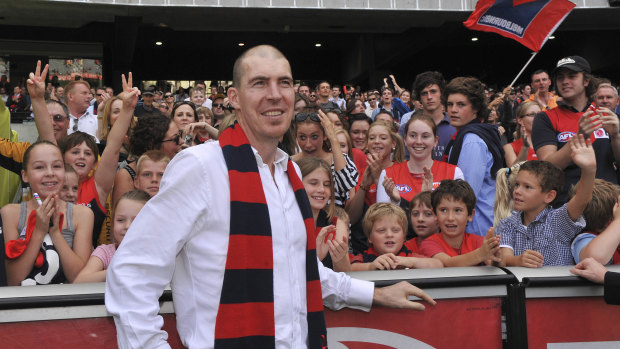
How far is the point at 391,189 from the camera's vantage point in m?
4.82

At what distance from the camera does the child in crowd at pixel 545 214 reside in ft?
11.8

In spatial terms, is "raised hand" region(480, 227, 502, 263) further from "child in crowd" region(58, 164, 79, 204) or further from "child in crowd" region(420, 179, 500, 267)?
"child in crowd" region(58, 164, 79, 204)

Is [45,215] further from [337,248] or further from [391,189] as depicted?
[391,189]

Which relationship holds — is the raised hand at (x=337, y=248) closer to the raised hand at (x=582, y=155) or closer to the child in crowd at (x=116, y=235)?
the child in crowd at (x=116, y=235)

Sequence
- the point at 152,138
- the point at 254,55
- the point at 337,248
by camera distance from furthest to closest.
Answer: the point at 152,138 → the point at 337,248 → the point at 254,55

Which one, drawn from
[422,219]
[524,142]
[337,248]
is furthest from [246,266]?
[524,142]

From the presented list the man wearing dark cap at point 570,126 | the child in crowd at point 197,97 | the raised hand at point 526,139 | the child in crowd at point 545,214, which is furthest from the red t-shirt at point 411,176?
the child in crowd at point 197,97

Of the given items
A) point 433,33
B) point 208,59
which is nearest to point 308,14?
point 433,33

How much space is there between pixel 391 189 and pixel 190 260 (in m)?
2.83

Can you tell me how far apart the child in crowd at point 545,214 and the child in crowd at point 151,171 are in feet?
8.10

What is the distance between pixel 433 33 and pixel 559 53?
345 inches

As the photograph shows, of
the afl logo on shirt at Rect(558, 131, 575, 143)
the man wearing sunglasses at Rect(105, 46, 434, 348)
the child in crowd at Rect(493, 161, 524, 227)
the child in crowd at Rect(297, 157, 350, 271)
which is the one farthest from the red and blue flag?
the man wearing sunglasses at Rect(105, 46, 434, 348)

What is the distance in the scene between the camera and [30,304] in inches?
102

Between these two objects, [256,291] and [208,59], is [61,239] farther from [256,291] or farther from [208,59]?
[208,59]
